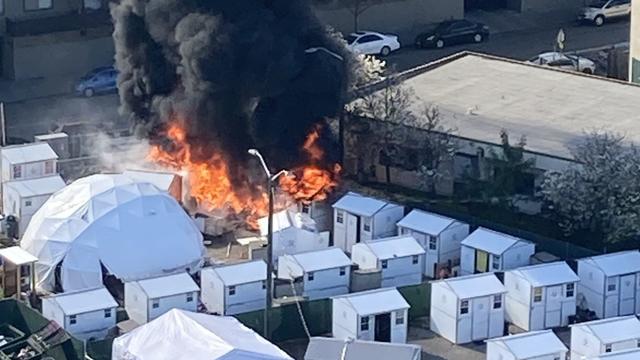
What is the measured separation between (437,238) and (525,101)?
8323 mm

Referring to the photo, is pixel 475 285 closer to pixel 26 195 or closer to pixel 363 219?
pixel 363 219

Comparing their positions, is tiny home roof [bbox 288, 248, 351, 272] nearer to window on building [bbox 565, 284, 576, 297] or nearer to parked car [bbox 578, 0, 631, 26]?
window on building [bbox 565, 284, 576, 297]

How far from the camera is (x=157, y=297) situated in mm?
43406

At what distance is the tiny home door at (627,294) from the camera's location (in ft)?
148

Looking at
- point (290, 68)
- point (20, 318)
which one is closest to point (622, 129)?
point (290, 68)

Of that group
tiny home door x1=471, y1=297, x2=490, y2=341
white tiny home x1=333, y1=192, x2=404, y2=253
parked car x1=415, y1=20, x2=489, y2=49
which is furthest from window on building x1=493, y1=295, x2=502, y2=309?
parked car x1=415, y1=20, x2=489, y2=49

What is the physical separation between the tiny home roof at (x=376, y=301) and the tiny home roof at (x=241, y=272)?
1887 millimetres

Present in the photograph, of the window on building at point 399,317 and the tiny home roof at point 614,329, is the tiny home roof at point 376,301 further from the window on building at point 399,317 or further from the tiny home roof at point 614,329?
the tiny home roof at point 614,329

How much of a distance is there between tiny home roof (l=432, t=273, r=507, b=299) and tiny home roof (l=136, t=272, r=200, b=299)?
17.3ft

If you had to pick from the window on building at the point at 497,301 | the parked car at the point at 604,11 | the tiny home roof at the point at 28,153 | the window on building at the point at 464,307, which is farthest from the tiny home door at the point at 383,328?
the parked car at the point at 604,11

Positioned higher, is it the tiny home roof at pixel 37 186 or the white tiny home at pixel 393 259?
the tiny home roof at pixel 37 186

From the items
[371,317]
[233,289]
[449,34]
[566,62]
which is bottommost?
[371,317]

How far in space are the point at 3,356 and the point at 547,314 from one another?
1146 cm

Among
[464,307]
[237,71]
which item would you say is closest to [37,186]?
[237,71]
